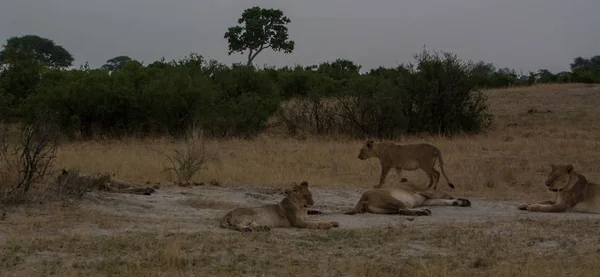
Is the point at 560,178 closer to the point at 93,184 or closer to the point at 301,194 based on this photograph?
the point at 301,194

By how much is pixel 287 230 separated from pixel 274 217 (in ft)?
0.87

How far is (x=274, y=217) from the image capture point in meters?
9.50

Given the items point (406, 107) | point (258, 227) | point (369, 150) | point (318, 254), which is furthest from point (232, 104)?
point (318, 254)

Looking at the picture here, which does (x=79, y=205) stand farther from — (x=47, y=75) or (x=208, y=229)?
(x=47, y=75)

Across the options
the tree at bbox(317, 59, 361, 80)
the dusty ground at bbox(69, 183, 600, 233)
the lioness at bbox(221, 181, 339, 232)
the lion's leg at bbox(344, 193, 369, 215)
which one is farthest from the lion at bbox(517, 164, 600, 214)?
the tree at bbox(317, 59, 361, 80)

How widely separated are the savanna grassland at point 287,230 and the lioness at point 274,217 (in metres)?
0.22

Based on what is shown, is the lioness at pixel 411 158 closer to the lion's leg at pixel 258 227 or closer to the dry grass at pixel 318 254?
the dry grass at pixel 318 254

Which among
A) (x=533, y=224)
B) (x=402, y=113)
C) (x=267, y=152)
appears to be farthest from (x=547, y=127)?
(x=533, y=224)

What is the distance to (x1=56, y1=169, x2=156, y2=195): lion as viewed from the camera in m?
10.8

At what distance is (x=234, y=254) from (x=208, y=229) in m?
1.61

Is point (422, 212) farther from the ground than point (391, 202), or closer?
closer

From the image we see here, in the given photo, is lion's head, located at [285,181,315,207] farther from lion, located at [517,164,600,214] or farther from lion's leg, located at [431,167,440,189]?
lion's leg, located at [431,167,440,189]

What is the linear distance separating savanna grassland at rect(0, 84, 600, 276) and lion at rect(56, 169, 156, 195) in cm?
21

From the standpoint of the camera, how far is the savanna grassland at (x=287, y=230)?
7039 millimetres
